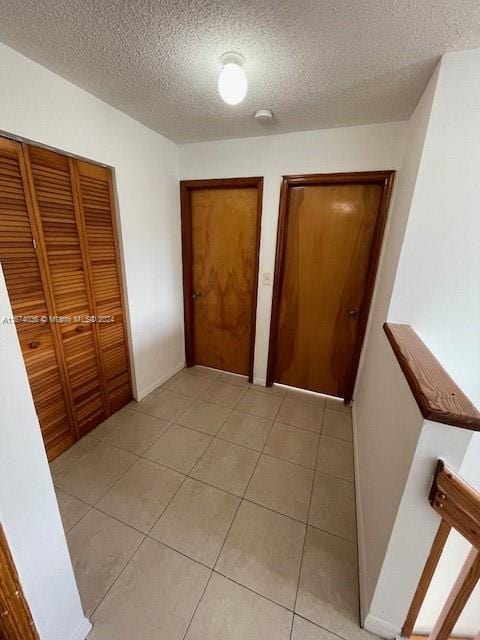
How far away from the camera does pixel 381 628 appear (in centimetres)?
101

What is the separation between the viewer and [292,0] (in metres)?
0.95

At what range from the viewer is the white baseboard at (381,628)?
998 mm

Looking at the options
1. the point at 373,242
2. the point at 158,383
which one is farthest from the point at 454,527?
the point at 158,383

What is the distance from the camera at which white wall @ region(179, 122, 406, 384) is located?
191cm

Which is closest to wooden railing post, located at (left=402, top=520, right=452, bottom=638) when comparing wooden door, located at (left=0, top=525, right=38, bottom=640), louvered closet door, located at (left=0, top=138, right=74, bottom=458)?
wooden door, located at (left=0, top=525, right=38, bottom=640)

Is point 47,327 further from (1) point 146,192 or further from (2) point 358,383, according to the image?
(2) point 358,383

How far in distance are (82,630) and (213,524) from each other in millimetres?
612

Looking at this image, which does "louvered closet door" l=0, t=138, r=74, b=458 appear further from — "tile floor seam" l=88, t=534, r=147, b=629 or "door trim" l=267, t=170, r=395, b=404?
"door trim" l=267, t=170, r=395, b=404

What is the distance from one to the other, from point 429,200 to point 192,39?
1.33m

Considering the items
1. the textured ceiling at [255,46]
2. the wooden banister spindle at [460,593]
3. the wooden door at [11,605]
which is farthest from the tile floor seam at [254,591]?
the textured ceiling at [255,46]

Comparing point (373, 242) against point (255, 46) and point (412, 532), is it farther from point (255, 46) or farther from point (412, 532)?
point (412, 532)

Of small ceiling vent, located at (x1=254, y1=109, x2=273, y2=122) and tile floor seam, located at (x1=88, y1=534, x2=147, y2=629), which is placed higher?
small ceiling vent, located at (x1=254, y1=109, x2=273, y2=122)

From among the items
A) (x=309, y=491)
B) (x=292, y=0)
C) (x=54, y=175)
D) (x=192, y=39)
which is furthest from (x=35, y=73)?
(x=309, y=491)

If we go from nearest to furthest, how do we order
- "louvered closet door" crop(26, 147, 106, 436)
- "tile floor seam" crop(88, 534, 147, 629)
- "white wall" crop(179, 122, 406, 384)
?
"tile floor seam" crop(88, 534, 147, 629)
"louvered closet door" crop(26, 147, 106, 436)
"white wall" crop(179, 122, 406, 384)
